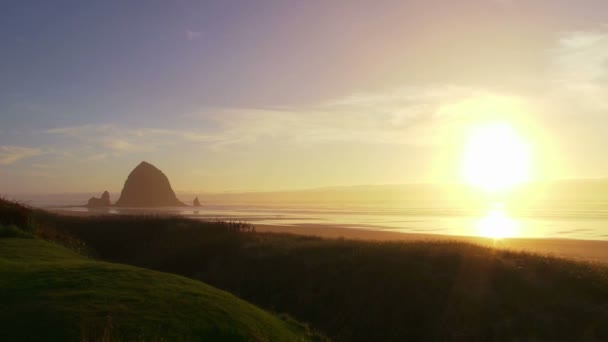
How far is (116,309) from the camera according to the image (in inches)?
385

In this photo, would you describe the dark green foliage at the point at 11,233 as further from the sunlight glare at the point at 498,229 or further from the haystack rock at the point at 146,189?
the haystack rock at the point at 146,189

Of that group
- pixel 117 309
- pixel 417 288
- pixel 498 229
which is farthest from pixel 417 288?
pixel 498 229

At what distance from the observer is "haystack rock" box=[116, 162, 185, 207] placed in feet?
467

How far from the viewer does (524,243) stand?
4044 centimetres

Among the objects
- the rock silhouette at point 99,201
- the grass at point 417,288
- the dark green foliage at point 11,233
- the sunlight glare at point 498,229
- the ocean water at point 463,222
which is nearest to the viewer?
the grass at point 417,288

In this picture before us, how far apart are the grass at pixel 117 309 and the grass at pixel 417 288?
21.6ft

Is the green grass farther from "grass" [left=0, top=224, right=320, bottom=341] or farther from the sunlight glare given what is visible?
the sunlight glare

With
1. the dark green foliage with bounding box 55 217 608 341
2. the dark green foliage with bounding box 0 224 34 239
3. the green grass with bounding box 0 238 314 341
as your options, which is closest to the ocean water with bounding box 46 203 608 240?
the dark green foliage with bounding box 55 217 608 341

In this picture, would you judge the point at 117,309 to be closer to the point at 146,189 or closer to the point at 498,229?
the point at 498,229

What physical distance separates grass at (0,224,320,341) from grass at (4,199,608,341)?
6578 mm

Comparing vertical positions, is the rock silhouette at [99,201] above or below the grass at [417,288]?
above

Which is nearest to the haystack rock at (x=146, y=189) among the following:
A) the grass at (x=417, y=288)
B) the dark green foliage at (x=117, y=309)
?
the grass at (x=417, y=288)

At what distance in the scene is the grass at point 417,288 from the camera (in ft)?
56.6

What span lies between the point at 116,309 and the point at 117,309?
2 centimetres
